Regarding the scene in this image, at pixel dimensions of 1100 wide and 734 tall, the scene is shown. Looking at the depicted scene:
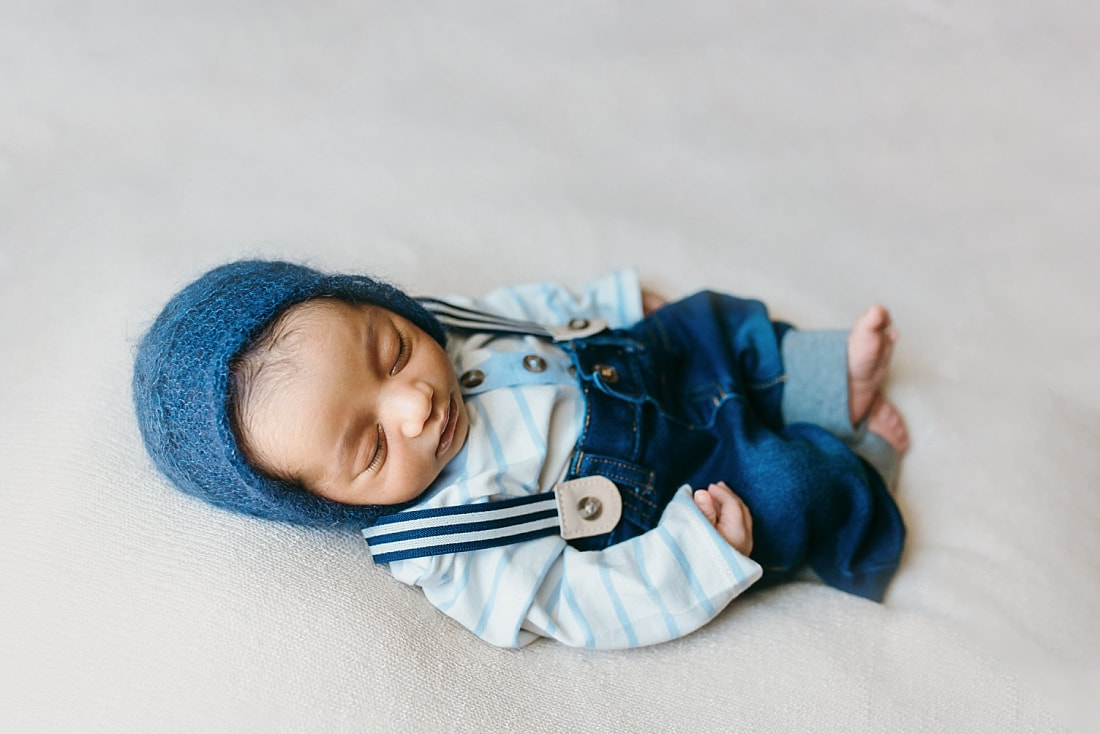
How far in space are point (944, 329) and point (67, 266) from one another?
1.31 meters

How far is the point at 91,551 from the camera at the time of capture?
0.94m

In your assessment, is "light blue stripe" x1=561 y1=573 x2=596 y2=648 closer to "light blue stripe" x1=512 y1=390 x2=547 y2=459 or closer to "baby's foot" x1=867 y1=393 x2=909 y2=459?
"light blue stripe" x1=512 y1=390 x2=547 y2=459

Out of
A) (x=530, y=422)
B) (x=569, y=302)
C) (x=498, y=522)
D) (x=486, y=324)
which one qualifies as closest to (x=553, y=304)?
(x=569, y=302)

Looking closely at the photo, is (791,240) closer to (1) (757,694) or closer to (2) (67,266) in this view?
(1) (757,694)

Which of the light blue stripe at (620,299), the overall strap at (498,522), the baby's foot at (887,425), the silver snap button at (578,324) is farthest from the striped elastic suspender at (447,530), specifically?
the baby's foot at (887,425)

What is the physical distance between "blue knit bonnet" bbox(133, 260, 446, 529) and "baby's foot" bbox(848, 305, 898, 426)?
68cm

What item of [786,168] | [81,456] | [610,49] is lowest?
[81,456]

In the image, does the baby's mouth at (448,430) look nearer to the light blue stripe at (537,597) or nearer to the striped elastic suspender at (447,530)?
the striped elastic suspender at (447,530)

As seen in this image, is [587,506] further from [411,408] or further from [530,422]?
[411,408]

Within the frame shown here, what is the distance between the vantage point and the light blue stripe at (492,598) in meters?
1.03

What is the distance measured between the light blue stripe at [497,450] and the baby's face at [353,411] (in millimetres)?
72

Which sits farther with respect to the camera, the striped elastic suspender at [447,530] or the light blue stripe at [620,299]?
the light blue stripe at [620,299]

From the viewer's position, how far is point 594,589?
1.06 m

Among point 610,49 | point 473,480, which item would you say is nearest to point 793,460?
point 473,480
